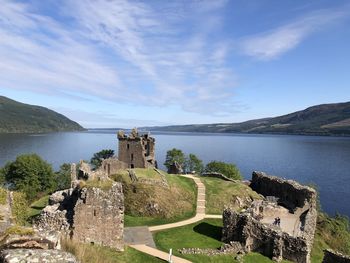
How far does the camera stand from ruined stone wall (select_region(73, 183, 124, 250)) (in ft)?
77.3

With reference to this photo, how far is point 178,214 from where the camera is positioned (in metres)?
40.8

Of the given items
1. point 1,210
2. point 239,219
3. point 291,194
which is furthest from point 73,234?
point 291,194

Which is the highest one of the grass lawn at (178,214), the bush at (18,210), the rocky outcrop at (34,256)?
the rocky outcrop at (34,256)

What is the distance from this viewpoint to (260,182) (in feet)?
180

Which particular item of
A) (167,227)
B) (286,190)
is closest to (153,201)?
(167,227)

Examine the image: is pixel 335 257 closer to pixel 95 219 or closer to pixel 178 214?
pixel 95 219

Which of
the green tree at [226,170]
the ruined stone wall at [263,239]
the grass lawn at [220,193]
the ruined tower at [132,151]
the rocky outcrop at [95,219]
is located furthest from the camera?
the green tree at [226,170]

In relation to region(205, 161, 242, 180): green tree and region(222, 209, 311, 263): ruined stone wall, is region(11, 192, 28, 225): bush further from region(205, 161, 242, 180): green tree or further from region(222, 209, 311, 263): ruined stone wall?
region(205, 161, 242, 180): green tree

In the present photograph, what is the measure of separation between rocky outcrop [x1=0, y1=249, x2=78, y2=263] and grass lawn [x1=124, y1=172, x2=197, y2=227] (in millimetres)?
30819

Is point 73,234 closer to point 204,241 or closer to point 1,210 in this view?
point 1,210

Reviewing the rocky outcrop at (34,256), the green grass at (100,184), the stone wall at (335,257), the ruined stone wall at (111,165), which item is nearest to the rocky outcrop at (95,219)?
the green grass at (100,184)

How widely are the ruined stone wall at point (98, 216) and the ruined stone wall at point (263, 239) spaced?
13261mm

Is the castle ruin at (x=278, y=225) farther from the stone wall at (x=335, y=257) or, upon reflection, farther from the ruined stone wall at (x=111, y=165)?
the ruined stone wall at (x=111, y=165)

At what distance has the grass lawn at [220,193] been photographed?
145 ft
